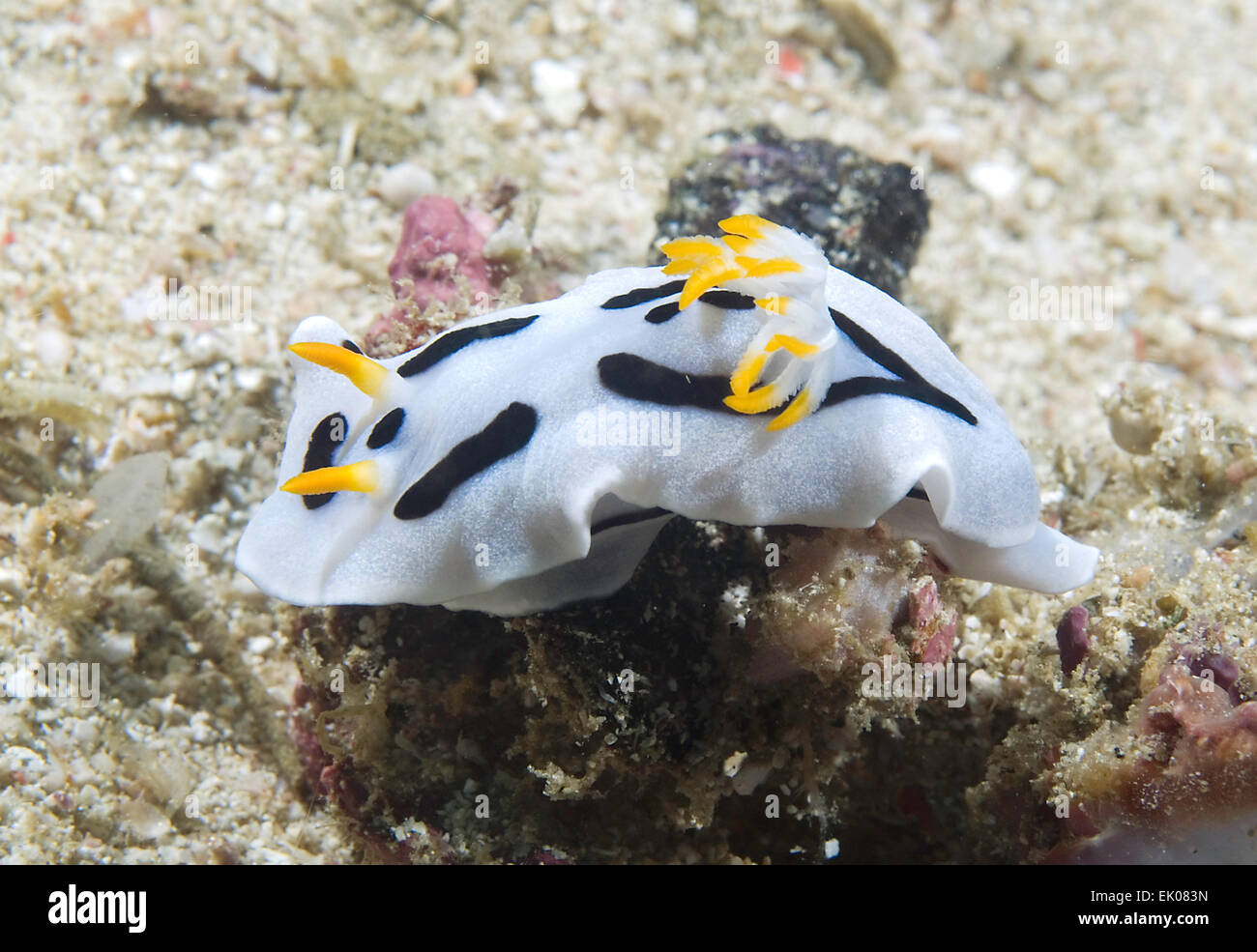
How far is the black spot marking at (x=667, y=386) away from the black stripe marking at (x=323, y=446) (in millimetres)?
998

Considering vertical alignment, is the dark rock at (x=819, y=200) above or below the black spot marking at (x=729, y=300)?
above

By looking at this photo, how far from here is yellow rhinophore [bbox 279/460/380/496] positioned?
2.53 m

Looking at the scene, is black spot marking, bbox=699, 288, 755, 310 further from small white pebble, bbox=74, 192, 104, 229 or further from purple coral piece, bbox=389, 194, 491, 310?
small white pebble, bbox=74, 192, 104, 229

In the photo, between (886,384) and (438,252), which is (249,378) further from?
(886,384)

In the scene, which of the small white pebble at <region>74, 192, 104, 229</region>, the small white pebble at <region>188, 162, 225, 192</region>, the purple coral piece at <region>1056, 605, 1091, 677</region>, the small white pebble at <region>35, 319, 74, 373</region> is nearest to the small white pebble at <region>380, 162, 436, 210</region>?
the small white pebble at <region>188, 162, 225, 192</region>

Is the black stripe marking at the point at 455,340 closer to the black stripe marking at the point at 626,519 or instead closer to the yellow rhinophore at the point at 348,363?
the yellow rhinophore at the point at 348,363

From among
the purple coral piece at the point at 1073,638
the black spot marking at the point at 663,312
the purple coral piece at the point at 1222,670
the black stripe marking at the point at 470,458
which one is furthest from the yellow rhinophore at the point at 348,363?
the purple coral piece at the point at 1222,670

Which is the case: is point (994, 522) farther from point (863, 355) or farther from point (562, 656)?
point (562, 656)

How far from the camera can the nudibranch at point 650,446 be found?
7.72 ft

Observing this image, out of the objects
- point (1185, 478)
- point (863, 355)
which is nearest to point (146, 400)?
point (863, 355)

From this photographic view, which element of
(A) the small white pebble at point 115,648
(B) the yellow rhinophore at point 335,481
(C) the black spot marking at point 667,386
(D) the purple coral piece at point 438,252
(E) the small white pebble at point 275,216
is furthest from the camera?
(E) the small white pebble at point 275,216

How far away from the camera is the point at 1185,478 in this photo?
3332 millimetres

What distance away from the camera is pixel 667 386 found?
7.96ft

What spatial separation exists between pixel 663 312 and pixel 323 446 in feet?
4.05
